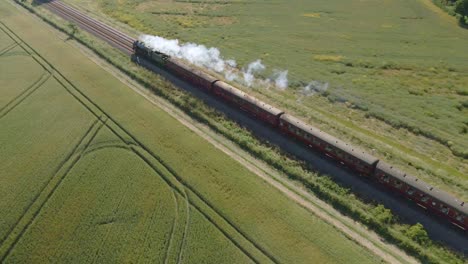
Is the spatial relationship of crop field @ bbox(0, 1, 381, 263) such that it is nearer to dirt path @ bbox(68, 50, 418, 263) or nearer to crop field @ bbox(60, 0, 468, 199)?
dirt path @ bbox(68, 50, 418, 263)

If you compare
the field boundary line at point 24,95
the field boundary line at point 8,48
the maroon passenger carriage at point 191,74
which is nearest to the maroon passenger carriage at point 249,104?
the maroon passenger carriage at point 191,74

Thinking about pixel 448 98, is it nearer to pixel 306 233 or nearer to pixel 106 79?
pixel 306 233

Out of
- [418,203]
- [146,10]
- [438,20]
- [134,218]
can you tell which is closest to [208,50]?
[146,10]

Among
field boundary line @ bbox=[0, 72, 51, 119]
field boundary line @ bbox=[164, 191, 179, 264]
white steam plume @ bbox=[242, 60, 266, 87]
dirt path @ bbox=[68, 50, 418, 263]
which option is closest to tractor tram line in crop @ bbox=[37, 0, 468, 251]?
dirt path @ bbox=[68, 50, 418, 263]

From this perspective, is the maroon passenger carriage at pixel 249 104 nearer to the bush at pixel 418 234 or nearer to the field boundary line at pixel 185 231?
the field boundary line at pixel 185 231

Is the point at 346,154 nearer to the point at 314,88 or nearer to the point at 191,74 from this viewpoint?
the point at 314,88

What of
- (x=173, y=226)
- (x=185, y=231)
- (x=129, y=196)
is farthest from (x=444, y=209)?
(x=129, y=196)
